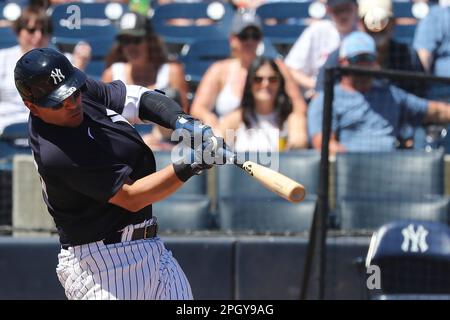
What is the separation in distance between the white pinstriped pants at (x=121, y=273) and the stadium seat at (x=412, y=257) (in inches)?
68.7

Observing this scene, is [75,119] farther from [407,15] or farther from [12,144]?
[407,15]

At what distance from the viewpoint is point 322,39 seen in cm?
722

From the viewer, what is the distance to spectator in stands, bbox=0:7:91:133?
6773 mm

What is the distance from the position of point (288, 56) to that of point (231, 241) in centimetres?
195

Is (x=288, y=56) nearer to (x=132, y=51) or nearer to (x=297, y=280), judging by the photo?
(x=132, y=51)

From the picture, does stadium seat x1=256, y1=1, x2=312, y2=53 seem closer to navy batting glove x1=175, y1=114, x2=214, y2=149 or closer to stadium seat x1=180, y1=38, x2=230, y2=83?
stadium seat x1=180, y1=38, x2=230, y2=83

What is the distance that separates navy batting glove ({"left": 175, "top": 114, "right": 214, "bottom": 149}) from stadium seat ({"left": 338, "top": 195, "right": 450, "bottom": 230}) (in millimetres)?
2413

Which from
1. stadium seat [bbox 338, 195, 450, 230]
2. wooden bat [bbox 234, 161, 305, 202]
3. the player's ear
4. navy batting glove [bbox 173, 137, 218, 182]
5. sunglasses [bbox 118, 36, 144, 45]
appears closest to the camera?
wooden bat [bbox 234, 161, 305, 202]

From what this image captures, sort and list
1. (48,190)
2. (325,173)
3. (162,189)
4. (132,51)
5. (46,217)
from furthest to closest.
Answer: (132,51) < (46,217) < (325,173) < (48,190) < (162,189)

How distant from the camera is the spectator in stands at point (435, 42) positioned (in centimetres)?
700

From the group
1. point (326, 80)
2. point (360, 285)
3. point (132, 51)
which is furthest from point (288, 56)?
point (360, 285)

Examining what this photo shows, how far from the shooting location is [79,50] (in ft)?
23.7

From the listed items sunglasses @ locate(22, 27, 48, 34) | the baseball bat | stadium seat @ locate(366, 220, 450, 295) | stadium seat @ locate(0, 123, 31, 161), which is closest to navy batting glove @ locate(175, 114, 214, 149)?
the baseball bat
